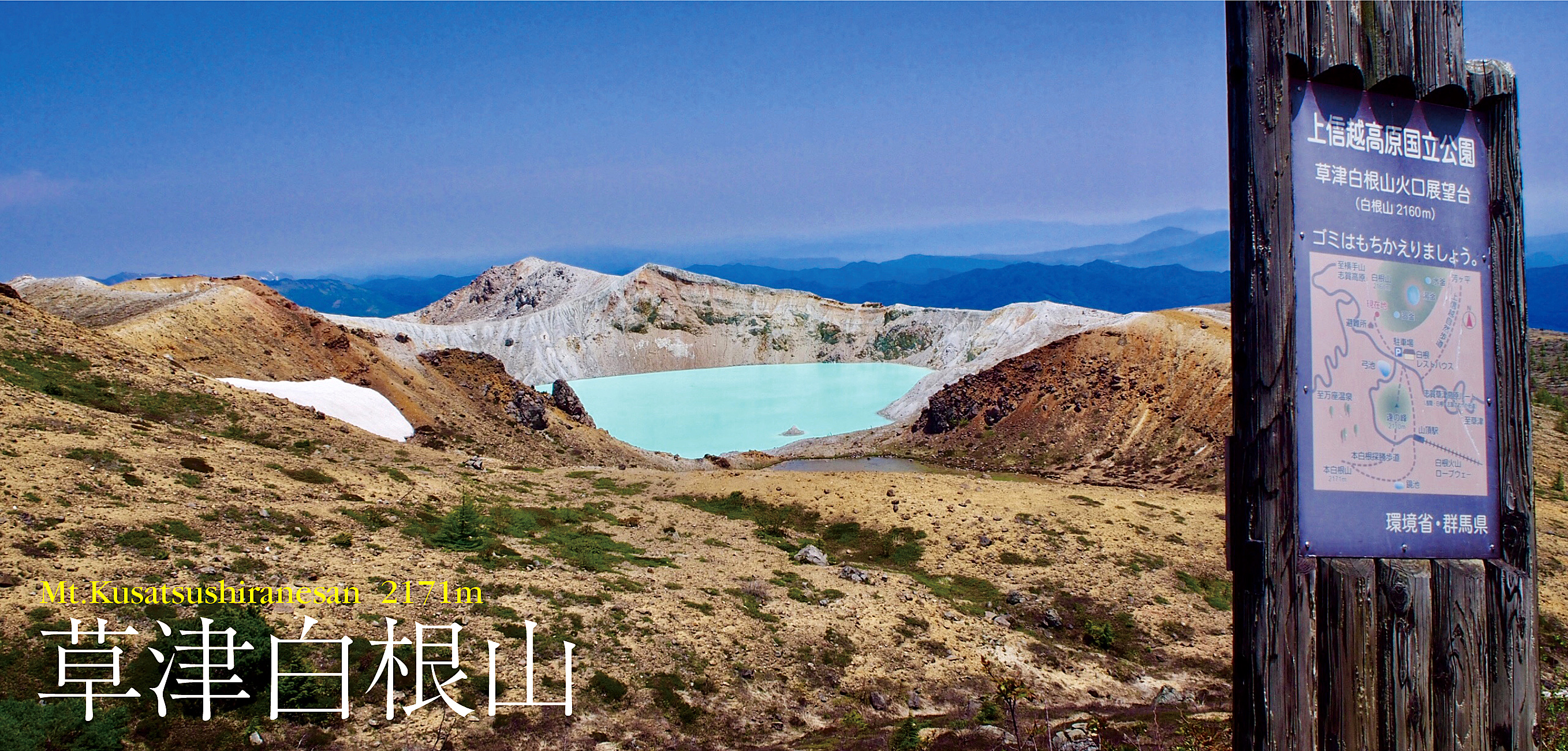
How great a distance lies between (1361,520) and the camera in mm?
4289

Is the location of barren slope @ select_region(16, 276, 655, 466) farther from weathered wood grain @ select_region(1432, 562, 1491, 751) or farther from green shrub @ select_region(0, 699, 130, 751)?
weathered wood grain @ select_region(1432, 562, 1491, 751)

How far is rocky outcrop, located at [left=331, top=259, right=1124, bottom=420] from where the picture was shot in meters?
99.4

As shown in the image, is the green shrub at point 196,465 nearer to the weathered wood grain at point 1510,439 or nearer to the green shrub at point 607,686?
the green shrub at point 607,686

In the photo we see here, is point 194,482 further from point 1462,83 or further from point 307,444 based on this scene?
point 1462,83

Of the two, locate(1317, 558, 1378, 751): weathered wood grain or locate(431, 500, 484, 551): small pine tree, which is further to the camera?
locate(431, 500, 484, 551): small pine tree

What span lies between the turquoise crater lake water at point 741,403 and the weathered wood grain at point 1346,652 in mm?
52846

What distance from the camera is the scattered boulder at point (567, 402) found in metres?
49.0

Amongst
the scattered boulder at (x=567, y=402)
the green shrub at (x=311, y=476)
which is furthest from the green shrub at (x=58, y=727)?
the scattered boulder at (x=567, y=402)

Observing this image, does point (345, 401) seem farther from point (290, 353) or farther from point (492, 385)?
point (492, 385)

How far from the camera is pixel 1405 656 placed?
4.27m

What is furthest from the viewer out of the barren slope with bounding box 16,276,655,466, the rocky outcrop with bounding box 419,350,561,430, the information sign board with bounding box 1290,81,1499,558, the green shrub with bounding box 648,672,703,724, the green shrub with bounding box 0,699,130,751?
the rocky outcrop with bounding box 419,350,561,430

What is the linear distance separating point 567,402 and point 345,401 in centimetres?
1690

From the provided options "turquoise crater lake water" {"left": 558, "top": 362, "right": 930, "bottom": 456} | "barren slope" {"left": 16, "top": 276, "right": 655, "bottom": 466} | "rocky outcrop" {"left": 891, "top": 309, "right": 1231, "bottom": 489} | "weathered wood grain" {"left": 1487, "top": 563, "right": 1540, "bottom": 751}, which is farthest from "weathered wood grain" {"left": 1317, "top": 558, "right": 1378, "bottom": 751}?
"turquoise crater lake water" {"left": 558, "top": 362, "right": 930, "bottom": 456}

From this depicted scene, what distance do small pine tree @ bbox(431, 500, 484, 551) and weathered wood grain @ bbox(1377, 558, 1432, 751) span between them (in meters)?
15.9
